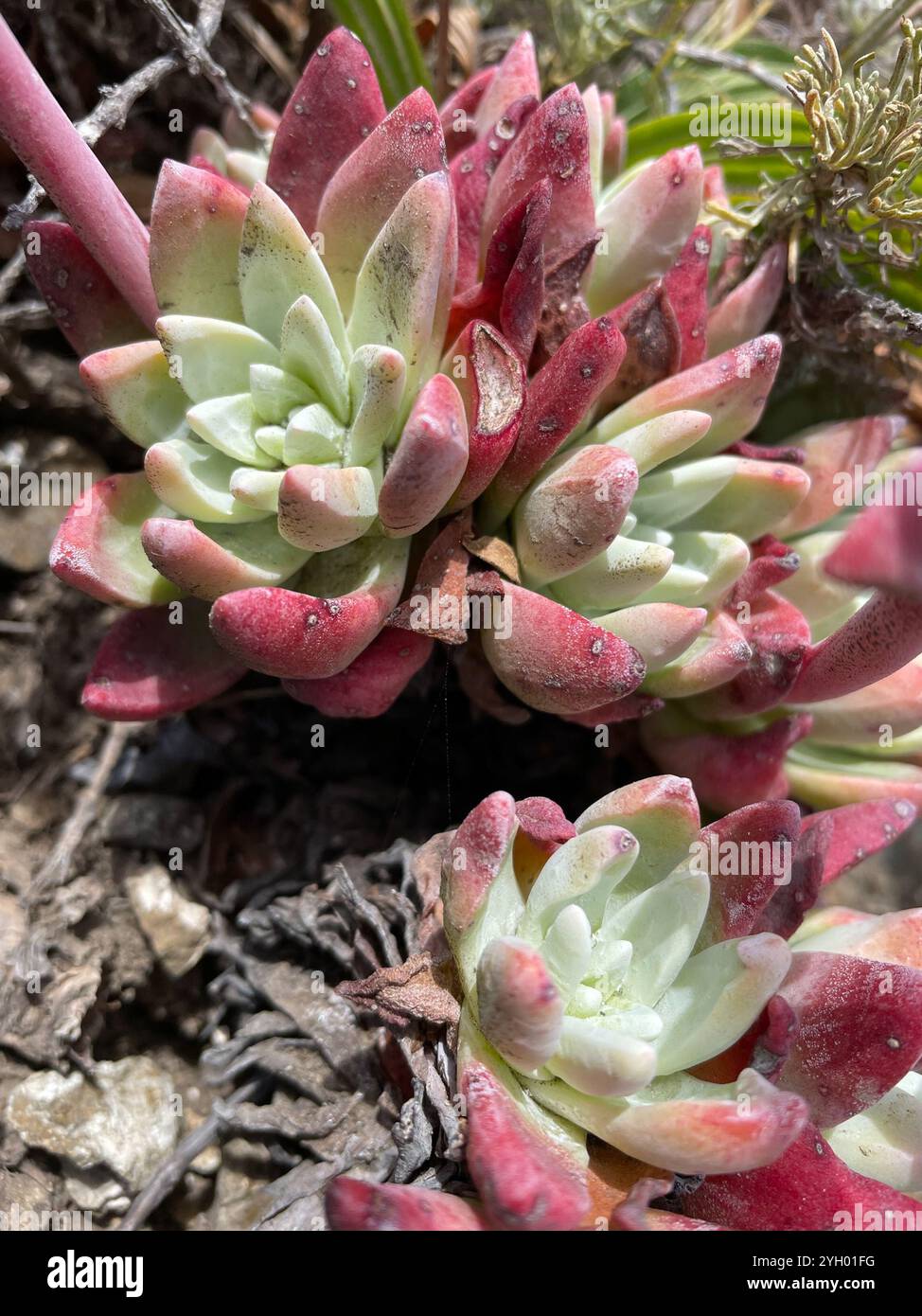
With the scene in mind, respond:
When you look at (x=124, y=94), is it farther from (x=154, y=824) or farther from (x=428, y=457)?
(x=154, y=824)

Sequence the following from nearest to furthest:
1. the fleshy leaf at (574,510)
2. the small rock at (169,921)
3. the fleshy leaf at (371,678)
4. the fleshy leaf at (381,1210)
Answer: the fleshy leaf at (381,1210), the fleshy leaf at (574,510), the fleshy leaf at (371,678), the small rock at (169,921)

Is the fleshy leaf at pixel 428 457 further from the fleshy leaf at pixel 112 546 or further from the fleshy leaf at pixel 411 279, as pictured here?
the fleshy leaf at pixel 112 546

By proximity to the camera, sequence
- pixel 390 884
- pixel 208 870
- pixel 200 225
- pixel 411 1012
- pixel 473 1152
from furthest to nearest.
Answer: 1. pixel 208 870
2. pixel 390 884
3. pixel 200 225
4. pixel 411 1012
5. pixel 473 1152

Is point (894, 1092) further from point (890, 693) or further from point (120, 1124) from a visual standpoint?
point (120, 1124)

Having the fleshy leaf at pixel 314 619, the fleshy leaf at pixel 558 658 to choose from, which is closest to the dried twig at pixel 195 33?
the fleshy leaf at pixel 314 619

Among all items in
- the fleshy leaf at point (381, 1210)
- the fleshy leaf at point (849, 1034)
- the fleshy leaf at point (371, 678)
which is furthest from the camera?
the fleshy leaf at point (371, 678)

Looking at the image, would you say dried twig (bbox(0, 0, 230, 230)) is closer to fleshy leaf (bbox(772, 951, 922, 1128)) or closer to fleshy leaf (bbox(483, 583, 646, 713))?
fleshy leaf (bbox(483, 583, 646, 713))
